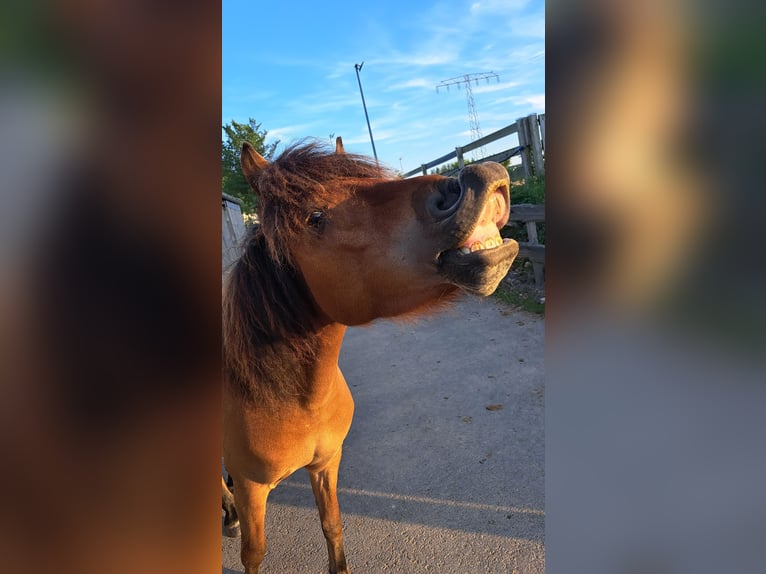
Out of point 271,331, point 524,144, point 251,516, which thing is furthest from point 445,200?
point 524,144

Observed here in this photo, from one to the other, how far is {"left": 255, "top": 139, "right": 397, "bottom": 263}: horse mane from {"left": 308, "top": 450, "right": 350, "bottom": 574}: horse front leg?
133cm

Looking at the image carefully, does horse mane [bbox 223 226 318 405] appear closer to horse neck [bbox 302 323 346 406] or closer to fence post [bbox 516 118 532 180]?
horse neck [bbox 302 323 346 406]

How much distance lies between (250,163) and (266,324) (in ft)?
1.89

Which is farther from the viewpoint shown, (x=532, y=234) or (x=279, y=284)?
(x=532, y=234)

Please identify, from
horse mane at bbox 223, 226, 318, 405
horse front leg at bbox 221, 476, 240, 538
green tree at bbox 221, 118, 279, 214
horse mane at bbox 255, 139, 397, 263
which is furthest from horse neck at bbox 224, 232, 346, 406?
green tree at bbox 221, 118, 279, 214

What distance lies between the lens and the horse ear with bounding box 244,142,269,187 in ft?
4.95

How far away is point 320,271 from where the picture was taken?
137cm

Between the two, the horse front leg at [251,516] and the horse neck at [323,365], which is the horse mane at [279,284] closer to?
the horse neck at [323,365]

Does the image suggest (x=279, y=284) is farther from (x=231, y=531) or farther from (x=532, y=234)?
(x=532, y=234)

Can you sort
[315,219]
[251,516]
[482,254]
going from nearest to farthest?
[482,254], [315,219], [251,516]
